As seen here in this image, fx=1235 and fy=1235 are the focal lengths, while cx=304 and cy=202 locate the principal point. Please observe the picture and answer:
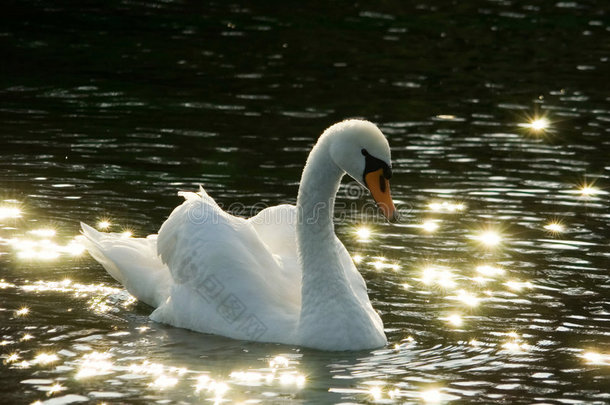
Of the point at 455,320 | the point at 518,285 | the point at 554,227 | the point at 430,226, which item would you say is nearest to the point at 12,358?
the point at 455,320

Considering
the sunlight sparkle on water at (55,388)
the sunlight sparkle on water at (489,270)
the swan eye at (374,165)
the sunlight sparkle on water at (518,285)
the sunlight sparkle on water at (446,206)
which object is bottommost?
the sunlight sparkle on water at (55,388)

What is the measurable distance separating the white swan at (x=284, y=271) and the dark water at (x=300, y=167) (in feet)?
0.78

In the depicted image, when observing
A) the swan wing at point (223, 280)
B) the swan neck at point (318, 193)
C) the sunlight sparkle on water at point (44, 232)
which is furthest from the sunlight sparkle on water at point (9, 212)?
the swan neck at point (318, 193)

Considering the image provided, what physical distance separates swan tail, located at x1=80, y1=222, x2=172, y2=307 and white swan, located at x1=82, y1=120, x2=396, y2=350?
0.02 m

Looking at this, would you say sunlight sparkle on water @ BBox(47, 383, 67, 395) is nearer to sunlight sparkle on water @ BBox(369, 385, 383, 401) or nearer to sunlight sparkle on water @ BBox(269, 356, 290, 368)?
sunlight sparkle on water @ BBox(269, 356, 290, 368)

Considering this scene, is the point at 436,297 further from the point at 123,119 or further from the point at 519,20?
the point at 519,20

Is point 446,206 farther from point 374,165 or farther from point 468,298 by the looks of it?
point 374,165

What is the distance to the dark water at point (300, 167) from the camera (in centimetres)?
1066

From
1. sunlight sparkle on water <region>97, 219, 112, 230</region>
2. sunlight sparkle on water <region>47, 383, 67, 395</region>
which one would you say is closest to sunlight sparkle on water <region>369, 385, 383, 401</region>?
sunlight sparkle on water <region>47, 383, 67, 395</region>

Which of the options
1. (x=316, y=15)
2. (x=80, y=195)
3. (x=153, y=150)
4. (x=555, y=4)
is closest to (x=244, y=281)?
(x=80, y=195)

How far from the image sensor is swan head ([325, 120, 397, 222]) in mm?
10867

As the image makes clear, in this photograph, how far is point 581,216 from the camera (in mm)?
16016

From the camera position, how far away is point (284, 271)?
1239 cm

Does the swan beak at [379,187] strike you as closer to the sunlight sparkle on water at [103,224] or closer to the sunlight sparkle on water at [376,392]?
the sunlight sparkle on water at [376,392]
